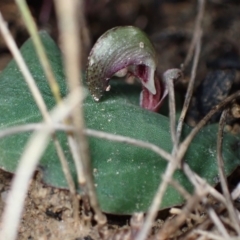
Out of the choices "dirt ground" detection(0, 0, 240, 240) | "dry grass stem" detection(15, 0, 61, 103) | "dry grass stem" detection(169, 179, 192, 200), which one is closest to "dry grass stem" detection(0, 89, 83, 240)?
"dry grass stem" detection(15, 0, 61, 103)

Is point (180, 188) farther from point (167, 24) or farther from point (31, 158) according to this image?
point (167, 24)

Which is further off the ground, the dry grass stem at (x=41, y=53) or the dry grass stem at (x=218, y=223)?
the dry grass stem at (x=41, y=53)

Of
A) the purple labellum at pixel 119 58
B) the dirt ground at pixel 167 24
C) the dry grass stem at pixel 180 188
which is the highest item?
the dirt ground at pixel 167 24

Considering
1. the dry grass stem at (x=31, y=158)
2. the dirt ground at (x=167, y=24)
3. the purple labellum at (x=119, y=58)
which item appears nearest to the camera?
the dry grass stem at (x=31, y=158)

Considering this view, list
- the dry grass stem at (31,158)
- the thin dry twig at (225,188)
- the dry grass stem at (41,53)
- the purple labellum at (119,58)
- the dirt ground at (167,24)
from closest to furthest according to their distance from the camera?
the dry grass stem at (31,158) < the dry grass stem at (41,53) < the thin dry twig at (225,188) < the purple labellum at (119,58) < the dirt ground at (167,24)

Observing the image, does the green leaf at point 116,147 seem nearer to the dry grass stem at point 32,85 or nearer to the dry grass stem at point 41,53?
the dry grass stem at point 32,85

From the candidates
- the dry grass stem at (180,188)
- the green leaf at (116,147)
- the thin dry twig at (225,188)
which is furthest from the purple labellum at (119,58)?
the dry grass stem at (180,188)

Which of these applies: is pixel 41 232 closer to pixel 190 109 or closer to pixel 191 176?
pixel 191 176
